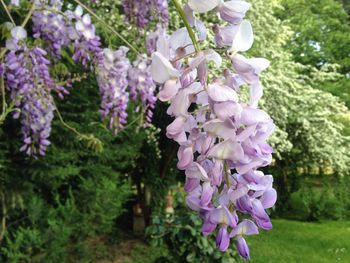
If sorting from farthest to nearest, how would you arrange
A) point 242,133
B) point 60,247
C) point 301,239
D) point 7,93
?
point 301,239 → point 60,247 → point 7,93 → point 242,133

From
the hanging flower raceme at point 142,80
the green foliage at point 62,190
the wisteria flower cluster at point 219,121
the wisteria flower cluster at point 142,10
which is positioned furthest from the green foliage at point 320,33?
the wisteria flower cluster at point 219,121

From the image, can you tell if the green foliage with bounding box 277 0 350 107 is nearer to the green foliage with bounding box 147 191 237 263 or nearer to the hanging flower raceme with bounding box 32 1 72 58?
the green foliage with bounding box 147 191 237 263

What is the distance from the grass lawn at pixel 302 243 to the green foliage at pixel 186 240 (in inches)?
89.5

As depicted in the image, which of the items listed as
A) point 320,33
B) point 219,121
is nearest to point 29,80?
point 219,121

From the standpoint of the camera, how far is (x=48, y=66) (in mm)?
3402

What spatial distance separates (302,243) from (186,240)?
4.35m

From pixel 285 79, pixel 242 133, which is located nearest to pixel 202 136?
pixel 242 133

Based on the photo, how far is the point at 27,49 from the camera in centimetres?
278

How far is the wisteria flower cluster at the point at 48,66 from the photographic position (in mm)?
2863

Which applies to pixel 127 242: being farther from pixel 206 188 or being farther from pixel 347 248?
pixel 206 188

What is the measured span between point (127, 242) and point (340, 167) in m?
4.00

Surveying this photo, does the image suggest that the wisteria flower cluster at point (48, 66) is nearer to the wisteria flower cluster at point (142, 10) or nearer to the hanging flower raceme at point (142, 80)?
the hanging flower raceme at point (142, 80)

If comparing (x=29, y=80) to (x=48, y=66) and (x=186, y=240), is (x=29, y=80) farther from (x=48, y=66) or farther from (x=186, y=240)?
(x=186, y=240)

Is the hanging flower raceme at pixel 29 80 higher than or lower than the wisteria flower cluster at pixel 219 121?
higher
